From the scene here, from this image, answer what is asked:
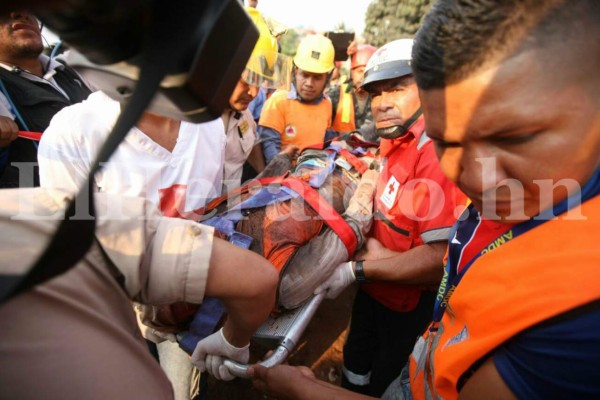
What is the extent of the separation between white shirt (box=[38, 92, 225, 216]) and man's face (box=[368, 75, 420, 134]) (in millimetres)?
1233

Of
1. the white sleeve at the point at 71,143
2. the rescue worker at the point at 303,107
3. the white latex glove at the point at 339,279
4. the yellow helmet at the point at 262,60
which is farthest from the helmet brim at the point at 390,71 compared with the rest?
the rescue worker at the point at 303,107

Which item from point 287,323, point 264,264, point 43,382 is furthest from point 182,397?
point 43,382

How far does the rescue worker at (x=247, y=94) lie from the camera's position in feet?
9.52

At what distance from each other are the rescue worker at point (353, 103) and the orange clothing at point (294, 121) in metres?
0.49

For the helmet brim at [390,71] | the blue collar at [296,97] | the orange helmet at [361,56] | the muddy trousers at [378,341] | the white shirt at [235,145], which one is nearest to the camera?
the helmet brim at [390,71]

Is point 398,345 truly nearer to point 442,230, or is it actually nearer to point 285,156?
point 442,230

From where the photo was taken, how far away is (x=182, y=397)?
2.10 metres

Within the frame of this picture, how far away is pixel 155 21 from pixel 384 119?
6.73ft

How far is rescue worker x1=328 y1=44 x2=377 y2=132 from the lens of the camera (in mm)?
5184

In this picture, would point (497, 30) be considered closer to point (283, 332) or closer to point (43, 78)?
point (283, 332)

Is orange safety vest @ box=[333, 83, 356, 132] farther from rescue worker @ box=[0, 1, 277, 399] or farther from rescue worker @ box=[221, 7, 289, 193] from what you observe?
rescue worker @ box=[0, 1, 277, 399]

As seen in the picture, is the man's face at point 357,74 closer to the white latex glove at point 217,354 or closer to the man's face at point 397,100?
the man's face at point 397,100

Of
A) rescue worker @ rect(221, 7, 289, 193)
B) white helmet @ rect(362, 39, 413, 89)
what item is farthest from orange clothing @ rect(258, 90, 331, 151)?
white helmet @ rect(362, 39, 413, 89)

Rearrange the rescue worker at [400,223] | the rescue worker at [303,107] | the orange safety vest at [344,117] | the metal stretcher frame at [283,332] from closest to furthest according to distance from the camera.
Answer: the metal stretcher frame at [283,332], the rescue worker at [400,223], the rescue worker at [303,107], the orange safety vest at [344,117]
